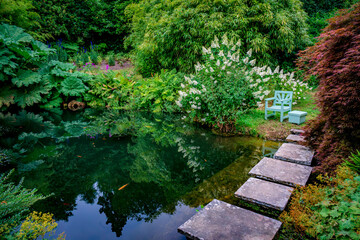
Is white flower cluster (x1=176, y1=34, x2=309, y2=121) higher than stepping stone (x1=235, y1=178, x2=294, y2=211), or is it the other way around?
white flower cluster (x1=176, y1=34, x2=309, y2=121)

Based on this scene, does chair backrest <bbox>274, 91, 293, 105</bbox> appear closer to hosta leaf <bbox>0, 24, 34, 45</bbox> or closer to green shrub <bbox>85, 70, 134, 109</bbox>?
green shrub <bbox>85, 70, 134, 109</bbox>

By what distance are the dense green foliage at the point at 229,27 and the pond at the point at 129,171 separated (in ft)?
11.4

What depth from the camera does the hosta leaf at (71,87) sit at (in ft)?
31.8

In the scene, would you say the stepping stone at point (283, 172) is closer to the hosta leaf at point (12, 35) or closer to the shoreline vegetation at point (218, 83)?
the shoreline vegetation at point (218, 83)

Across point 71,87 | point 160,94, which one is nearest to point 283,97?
point 160,94

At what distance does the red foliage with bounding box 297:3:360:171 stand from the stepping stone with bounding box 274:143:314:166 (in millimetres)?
240

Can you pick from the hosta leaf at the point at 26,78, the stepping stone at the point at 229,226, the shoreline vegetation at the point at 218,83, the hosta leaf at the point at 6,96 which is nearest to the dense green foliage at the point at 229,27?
the shoreline vegetation at the point at 218,83

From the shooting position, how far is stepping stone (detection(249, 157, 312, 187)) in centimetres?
262

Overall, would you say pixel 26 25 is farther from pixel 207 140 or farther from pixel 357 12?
pixel 357 12

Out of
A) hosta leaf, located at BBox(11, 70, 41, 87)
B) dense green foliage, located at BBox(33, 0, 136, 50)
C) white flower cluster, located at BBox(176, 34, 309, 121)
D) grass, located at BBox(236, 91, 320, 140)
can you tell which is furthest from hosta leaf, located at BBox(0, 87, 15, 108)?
grass, located at BBox(236, 91, 320, 140)

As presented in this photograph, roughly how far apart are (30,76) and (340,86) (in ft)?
33.6

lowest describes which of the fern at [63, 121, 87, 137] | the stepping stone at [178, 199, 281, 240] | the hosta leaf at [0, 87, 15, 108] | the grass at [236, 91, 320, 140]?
the fern at [63, 121, 87, 137]

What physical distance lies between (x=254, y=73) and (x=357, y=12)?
10.7ft

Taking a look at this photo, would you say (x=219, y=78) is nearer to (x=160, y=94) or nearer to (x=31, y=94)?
(x=160, y=94)
